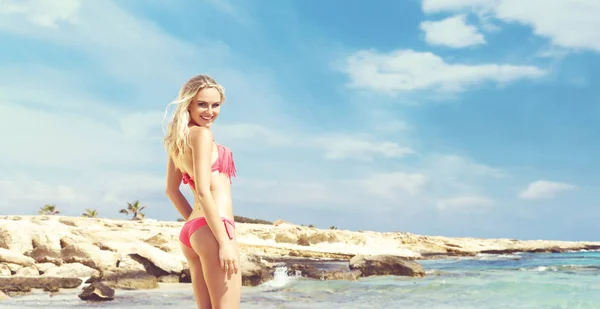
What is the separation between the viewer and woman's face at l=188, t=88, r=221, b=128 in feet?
12.8

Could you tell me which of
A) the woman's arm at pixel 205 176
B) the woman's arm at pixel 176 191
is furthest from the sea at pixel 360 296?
the woman's arm at pixel 205 176

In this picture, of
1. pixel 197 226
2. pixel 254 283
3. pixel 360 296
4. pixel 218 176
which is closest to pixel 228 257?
pixel 197 226

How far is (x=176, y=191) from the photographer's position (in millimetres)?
4328

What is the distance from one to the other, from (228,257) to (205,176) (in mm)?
522

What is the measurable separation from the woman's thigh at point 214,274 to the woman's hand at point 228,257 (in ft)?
0.19

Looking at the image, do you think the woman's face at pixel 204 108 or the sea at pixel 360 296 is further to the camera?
the sea at pixel 360 296

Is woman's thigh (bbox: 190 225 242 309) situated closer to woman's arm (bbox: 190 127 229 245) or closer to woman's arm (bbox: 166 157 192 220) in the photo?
woman's arm (bbox: 190 127 229 245)

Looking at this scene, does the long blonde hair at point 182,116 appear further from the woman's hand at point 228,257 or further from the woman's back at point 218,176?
the woman's hand at point 228,257

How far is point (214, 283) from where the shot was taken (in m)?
3.76

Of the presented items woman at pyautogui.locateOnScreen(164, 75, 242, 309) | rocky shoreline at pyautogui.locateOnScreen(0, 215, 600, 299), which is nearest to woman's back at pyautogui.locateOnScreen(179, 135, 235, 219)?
woman at pyautogui.locateOnScreen(164, 75, 242, 309)

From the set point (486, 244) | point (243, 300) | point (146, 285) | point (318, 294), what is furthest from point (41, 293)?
point (486, 244)

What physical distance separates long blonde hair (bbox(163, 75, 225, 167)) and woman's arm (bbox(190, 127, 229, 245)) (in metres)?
0.08

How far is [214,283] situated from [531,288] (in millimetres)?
13107

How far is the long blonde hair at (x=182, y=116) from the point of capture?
3809 millimetres
